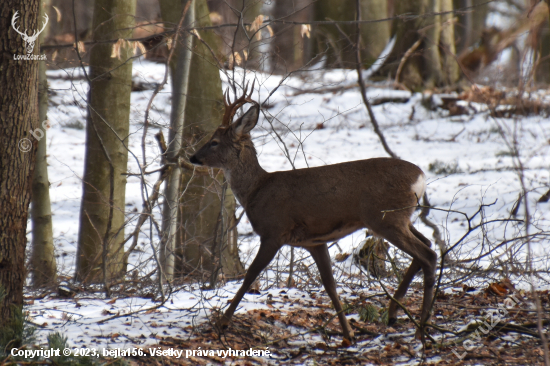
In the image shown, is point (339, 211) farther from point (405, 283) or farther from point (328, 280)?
point (405, 283)

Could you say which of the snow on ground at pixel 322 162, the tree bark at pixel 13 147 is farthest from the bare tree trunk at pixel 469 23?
the tree bark at pixel 13 147

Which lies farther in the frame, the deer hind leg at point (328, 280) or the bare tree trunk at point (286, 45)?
the bare tree trunk at point (286, 45)

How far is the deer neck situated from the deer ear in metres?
0.17

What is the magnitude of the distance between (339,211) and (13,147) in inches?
93.4

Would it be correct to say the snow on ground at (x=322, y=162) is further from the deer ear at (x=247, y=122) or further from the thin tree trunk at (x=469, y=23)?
the thin tree trunk at (x=469, y=23)

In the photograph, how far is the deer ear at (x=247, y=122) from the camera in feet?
15.5

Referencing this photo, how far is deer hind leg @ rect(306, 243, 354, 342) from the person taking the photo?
421 centimetres

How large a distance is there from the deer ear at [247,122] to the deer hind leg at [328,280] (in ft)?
3.96

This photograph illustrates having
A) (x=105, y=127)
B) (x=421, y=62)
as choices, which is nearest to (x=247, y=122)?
(x=105, y=127)

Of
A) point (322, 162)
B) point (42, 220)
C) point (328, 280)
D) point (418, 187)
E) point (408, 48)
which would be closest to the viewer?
point (418, 187)

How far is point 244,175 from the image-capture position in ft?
15.9

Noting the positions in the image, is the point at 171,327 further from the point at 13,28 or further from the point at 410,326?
the point at 13,28

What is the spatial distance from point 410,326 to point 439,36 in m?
12.8

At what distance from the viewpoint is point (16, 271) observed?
11.8ft
